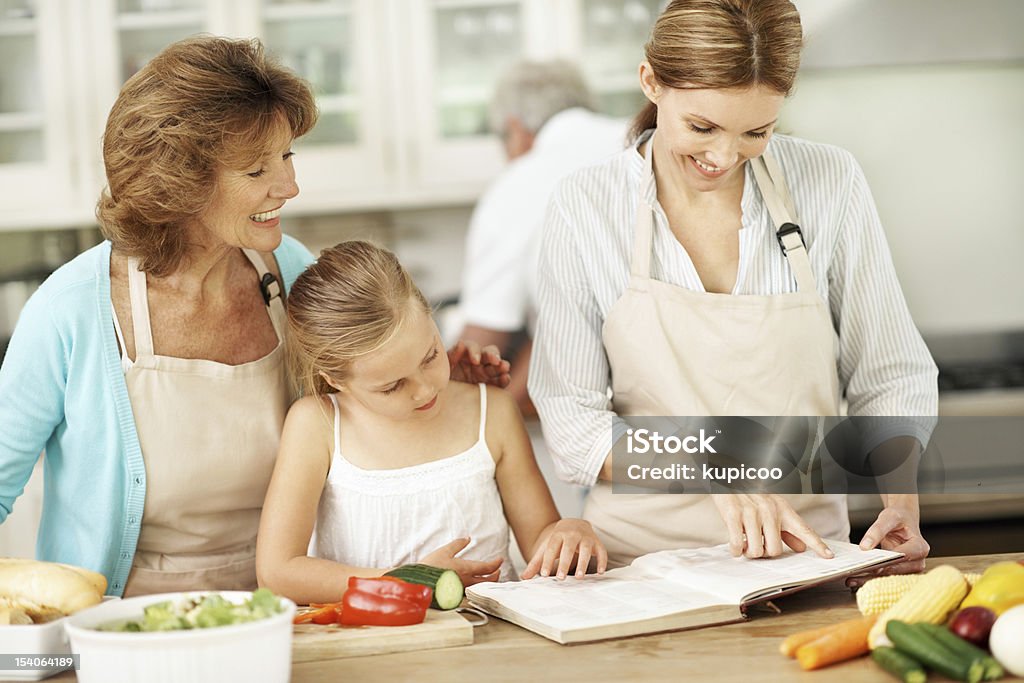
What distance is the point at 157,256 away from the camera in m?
1.44

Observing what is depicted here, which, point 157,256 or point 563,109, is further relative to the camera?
point 563,109

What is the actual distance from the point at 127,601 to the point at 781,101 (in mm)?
909

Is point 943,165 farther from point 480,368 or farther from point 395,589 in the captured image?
point 395,589

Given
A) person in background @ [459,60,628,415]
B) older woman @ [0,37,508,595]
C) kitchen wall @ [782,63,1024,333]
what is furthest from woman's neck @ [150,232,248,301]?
person in background @ [459,60,628,415]

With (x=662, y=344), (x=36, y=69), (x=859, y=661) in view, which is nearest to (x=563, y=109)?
(x=36, y=69)

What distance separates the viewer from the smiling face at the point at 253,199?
141cm

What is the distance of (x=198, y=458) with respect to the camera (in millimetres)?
1445

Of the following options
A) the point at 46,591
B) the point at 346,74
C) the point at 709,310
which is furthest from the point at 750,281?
the point at 346,74

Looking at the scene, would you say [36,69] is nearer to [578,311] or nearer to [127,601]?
[578,311]

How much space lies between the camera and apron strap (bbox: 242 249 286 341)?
1.54 meters

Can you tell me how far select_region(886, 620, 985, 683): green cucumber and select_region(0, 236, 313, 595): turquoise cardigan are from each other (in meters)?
0.89

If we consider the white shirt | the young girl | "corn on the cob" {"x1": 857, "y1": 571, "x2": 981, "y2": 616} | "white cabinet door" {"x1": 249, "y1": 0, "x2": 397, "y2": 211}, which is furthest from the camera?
"white cabinet door" {"x1": 249, "y1": 0, "x2": 397, "y2": 211}

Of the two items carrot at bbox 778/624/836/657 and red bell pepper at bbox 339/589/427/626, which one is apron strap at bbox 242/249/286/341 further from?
carrot at bbox 778/624/836/657

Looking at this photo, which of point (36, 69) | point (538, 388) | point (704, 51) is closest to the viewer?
point (704, 51)
